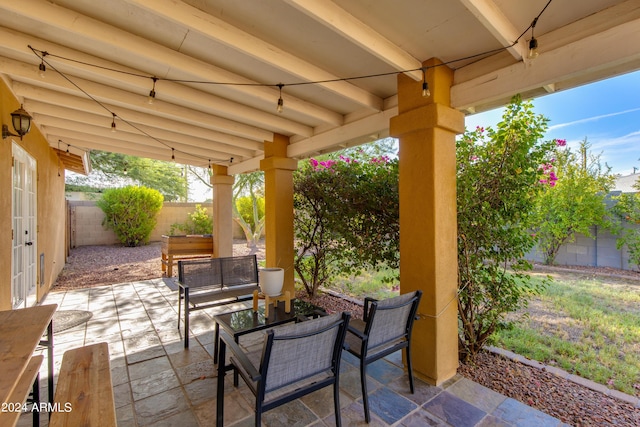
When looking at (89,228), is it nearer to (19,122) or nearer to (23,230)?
(23,230)

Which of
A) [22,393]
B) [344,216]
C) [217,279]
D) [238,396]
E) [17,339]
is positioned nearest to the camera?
[22,393]

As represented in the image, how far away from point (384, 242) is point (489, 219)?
4.28 ft

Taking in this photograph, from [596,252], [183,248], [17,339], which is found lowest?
[596,252]

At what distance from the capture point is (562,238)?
6484 millimetres

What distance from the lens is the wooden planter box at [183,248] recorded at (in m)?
6.00

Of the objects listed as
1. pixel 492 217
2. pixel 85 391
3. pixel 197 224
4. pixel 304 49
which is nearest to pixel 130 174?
pixel 197 224

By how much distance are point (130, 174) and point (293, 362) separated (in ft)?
53.1

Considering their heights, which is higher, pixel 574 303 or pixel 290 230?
pixel 290 230

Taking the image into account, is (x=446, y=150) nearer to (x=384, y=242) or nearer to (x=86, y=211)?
(x=384, y=242)

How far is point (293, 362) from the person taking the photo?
160cm

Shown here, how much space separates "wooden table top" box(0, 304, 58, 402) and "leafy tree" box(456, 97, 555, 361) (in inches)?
115

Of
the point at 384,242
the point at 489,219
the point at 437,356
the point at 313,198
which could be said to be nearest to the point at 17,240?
the point at 313,198

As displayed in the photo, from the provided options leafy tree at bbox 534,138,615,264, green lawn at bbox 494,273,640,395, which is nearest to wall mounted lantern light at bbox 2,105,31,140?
green lawn at bbox 494,273,640,395

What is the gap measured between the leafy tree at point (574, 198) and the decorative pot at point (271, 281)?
19.1 feet
